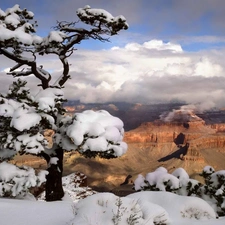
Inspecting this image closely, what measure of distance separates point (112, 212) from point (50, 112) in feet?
18.9

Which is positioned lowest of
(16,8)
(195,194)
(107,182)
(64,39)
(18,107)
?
(107,182)

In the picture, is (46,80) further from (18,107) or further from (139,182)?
(139,182)

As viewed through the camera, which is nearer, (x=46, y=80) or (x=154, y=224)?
(x=154, y=224)

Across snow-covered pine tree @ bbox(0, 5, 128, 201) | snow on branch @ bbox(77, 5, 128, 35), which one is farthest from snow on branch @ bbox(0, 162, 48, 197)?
snow on branch @ bbox(77, 5, 128, 35)

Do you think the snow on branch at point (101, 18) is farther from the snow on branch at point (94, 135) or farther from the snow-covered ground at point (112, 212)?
the snow-covered ground at point (112, 212)

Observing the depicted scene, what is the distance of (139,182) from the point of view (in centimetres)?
1320

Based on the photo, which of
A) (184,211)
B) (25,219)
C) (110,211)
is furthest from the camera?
(184,211)

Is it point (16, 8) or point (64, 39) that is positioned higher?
point (16, 8)

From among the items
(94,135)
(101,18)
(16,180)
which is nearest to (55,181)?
(16,180)

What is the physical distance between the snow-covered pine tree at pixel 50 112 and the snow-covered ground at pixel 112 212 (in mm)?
2689

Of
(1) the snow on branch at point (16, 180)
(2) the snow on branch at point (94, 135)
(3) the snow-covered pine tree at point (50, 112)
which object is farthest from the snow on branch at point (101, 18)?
(1) the snow on branch at point (16, 180)

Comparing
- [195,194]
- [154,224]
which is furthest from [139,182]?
[154,224]

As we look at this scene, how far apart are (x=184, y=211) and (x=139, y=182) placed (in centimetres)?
471

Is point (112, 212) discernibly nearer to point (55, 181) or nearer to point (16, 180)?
point (16, 180)
